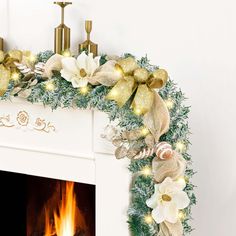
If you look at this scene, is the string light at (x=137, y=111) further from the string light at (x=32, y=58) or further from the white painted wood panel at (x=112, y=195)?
the string light at (x=32, y=58)

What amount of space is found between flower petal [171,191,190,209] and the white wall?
7.8 inches

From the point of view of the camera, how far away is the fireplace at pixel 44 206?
1840 millimetres

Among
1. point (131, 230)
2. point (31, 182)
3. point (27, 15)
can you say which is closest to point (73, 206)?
point (31, 182)

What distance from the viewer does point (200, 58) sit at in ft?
5.58

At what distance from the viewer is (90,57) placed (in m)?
1.62

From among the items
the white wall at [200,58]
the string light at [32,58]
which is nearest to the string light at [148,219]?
the white wall at [200,58]

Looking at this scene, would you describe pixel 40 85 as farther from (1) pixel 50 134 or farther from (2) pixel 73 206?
(2) pixel 73 206

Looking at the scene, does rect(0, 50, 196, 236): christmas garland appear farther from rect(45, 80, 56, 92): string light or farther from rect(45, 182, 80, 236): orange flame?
rect(45, 182, 80, 236): orange flame

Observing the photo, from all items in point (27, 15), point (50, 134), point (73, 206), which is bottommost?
point (73, 206)

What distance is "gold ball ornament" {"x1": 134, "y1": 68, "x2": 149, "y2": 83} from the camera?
60.3 inches

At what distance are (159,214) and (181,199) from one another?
69mm

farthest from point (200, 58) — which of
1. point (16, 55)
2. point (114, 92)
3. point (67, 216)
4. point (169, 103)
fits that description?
point (67, 216)

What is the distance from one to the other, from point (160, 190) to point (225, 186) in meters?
0.25

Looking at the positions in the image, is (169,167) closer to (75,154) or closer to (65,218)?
(75,154)
